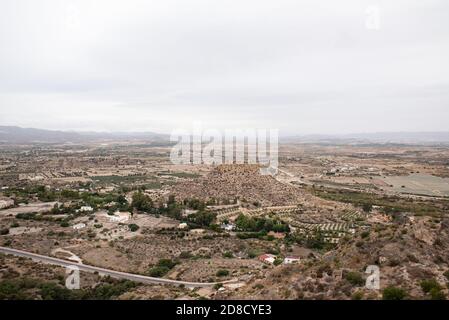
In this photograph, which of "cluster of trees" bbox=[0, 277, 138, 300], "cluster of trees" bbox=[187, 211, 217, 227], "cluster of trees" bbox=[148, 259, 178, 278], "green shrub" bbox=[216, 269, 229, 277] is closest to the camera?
"cluster of trees" bbox=[0, 277, 138, 300]

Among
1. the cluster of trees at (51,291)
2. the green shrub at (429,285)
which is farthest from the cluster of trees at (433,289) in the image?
the cluster of trees at (51,291)

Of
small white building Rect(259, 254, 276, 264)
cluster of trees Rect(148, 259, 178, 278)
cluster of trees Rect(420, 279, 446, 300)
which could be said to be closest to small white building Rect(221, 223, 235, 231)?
small white building Rect(259, 254, 276, 264)

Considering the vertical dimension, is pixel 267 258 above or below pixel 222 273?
below

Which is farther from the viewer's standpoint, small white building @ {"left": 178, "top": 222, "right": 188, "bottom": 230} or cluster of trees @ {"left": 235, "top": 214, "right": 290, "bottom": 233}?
Answer: cluster of trees @ {"left": 235, "top": 214, "right": 290, "bottom": 233}

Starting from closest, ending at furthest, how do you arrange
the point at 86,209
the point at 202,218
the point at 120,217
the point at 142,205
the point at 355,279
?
the point at 355,279, the point at 202,218, the point at 120,217, the point at 86,209, the point at 142,205

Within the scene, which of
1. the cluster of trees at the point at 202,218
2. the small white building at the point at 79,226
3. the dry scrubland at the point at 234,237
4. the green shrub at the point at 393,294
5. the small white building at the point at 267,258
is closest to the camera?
the green shrub at the point at 393,294

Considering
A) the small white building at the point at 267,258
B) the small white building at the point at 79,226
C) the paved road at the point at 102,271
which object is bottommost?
the small white building at the point at 267,258

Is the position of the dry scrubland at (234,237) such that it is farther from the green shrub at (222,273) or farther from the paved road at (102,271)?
the paved road at (102,271)

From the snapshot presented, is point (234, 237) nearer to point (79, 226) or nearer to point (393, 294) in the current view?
point (79, 226)

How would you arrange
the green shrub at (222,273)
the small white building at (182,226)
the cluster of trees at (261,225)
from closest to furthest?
the green shrub at (222,273) → the small white building at (182,226) → the cluster of trees at (261,225)

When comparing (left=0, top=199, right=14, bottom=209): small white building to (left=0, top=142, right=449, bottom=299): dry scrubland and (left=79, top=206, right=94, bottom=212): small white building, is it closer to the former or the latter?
(left=0, top=142, right=449, bottom=299): dry scrubland

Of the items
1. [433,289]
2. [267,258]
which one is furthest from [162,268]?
[433,289]
